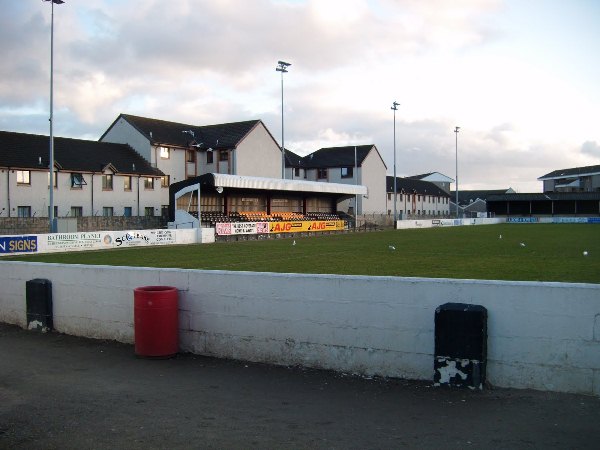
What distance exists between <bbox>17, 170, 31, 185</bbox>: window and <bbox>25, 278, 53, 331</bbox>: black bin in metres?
36.4

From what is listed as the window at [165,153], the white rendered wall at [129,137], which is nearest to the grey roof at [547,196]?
the window at [165,153]

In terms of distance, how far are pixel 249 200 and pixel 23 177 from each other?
20.6 m

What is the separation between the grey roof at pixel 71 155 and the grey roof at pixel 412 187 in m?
45.6

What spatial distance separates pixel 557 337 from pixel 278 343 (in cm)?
340

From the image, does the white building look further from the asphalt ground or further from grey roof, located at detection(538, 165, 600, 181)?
grey roof, located at detection(538, 165, 600, 181)

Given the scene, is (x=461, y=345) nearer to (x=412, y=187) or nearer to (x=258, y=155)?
(x=258, y=155)

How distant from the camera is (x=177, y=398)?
631 cm

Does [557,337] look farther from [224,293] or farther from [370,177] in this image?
[370,177]

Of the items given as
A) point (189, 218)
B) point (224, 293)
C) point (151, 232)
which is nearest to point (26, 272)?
point (224, 293)

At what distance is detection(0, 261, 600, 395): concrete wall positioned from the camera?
6.40 m

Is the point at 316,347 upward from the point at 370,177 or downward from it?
downward

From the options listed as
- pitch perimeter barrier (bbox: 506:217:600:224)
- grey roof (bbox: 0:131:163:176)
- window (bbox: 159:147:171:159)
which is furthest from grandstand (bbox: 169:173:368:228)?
pitch perimeter barrier (bbox: 506:217:600:224)

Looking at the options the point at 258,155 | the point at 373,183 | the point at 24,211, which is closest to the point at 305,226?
the point at 258,155

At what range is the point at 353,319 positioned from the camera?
7.38 metres
